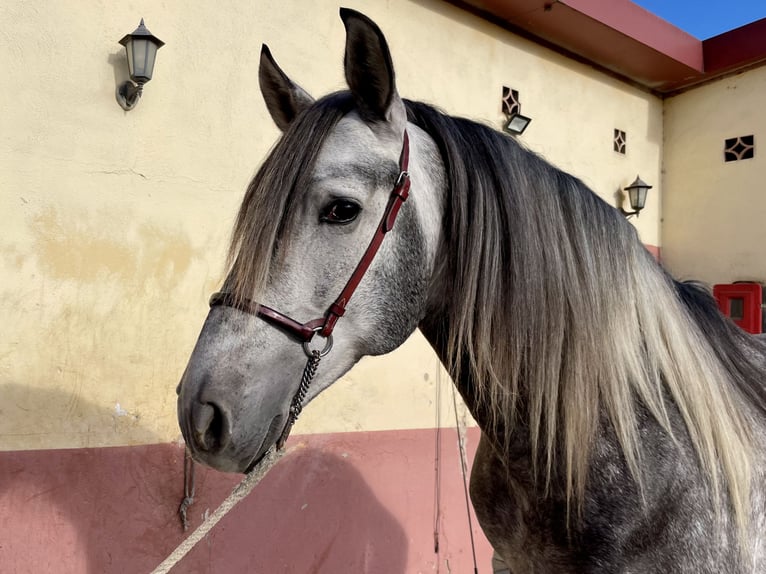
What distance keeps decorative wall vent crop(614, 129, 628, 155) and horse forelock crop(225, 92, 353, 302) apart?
14.5ft

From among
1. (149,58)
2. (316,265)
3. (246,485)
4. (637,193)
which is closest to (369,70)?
(316,265)

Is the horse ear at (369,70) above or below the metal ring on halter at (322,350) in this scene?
above

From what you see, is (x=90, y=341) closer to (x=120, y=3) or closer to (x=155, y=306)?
(x=155, y=306)

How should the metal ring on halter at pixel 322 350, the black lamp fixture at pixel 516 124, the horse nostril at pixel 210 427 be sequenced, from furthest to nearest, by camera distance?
the black lamp fixture at pixel 516 124, the metal ring on halter at pixel 322 350, the horse nostril at pixel 210 427

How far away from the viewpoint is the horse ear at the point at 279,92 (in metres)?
1.27

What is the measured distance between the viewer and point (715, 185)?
5.00 metres

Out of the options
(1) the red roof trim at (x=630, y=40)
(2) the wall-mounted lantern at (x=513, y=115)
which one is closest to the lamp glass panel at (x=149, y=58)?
(1) the red roof trim at (x=630, y=40)

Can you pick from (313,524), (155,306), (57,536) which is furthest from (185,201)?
(313,524)

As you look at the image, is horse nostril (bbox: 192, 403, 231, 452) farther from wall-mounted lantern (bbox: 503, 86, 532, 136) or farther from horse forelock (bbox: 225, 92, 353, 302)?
wall-mounted lantern (bbox: 503, 86, 532, 136)

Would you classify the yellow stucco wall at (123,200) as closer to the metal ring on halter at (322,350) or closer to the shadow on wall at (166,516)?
the shadow on wall at (166,516)

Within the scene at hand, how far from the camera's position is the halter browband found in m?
0.99

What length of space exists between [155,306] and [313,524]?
4.68 ft

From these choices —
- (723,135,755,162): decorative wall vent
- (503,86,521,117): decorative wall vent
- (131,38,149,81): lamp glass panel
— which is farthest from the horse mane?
(723,135,755,162): decorative wall vent

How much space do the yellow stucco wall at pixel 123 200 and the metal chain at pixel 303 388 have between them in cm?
167
